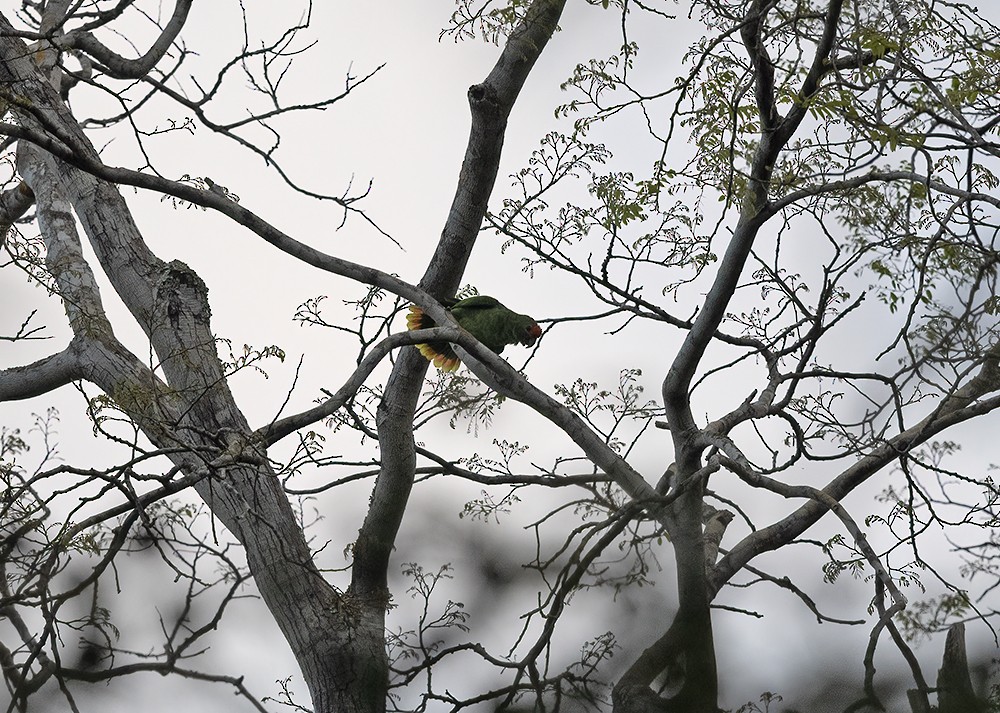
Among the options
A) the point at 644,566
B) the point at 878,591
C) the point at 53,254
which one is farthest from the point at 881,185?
the point at 53,254

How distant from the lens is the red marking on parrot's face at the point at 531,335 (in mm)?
4242

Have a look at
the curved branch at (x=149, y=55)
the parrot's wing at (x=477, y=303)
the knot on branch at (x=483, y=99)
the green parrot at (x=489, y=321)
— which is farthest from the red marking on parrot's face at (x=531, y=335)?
the curved branch at (x=149, y=55)

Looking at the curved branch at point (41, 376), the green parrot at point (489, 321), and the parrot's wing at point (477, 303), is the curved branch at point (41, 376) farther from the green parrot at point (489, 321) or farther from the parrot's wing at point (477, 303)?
the parrot's wing at point (477, 303)

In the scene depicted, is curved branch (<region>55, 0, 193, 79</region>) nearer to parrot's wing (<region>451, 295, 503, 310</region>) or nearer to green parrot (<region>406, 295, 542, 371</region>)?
green parrot (<region>406, 295, 542, 371</region>)

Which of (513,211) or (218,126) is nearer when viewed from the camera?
(218,126)

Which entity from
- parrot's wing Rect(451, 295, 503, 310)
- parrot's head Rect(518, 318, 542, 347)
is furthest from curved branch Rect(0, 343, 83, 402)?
parrot's head Rect(518, 318, 542, 347)

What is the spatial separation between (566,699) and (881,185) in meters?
2.86

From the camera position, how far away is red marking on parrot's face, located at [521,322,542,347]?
4242 mm

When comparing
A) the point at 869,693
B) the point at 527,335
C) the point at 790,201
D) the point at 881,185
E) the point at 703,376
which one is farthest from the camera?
the point at 527,335

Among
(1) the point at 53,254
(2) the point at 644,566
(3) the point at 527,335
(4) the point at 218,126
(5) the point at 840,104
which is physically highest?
(1) the point at 53,254

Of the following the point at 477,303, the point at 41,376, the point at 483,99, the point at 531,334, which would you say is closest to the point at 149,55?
the point at 483,99

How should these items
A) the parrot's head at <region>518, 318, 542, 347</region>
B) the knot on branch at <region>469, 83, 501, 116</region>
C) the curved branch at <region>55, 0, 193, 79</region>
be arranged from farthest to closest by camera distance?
1. the parrot's head at <region>518, 318, 542, 347</region>
2. the curved branch at <region>55, 0, 193, 79</region>
3. the knot on branch at <region>469, 83, 501, 116</region>

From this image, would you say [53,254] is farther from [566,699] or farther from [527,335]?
[566,699]

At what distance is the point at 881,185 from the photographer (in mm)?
3330
